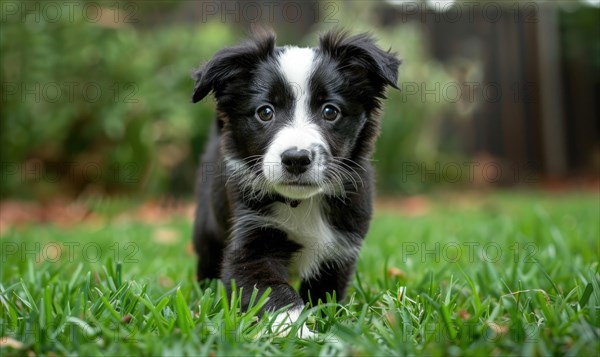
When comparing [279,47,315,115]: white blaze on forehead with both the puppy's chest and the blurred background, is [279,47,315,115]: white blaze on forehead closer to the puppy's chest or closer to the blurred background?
the puppy's chest

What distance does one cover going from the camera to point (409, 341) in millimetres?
2084

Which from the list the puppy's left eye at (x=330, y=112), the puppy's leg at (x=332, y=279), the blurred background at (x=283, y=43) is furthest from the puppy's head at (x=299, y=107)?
the blurred background at (x=283, y=43)

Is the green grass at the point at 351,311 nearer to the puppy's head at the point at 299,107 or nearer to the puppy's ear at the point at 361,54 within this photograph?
the puppy's head at the point at 299,107

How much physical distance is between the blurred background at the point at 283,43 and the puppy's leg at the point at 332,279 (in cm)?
144

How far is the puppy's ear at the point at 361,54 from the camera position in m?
2.84

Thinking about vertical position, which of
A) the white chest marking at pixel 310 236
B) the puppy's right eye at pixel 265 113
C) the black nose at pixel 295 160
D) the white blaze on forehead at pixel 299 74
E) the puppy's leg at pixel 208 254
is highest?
the white blaze on forehead at pixel 299 74

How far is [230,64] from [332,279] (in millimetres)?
1121

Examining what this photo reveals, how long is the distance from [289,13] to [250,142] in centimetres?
803

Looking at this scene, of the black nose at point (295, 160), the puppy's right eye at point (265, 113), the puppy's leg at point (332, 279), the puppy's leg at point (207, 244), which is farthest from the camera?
the puppy's leg at point (207, 244)

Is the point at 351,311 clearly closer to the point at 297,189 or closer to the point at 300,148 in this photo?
the point at 297,189

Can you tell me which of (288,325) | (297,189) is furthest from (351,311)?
(297,189)

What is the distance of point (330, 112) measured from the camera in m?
2.81

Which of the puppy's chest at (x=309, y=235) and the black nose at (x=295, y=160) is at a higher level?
the black nose at (x=295, y=160)

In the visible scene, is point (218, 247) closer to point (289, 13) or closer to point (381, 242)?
point (381, 242)
